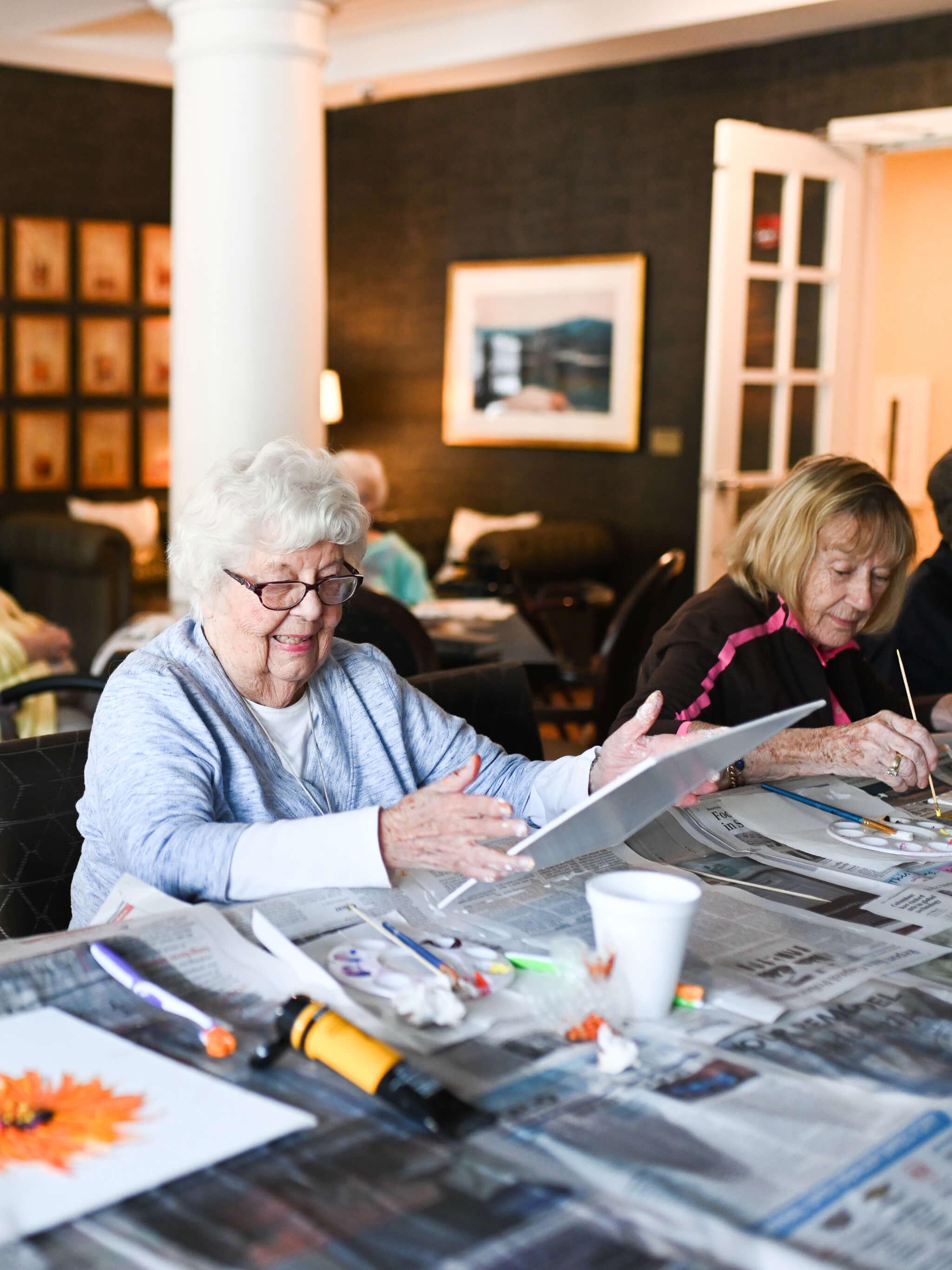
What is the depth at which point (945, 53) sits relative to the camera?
5445mm

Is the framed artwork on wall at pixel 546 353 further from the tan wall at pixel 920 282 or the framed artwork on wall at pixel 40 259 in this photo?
the framed artwork on wall at pixel 40 259

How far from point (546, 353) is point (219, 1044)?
6215mm

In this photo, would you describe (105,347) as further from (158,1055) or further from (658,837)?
(158,1055)

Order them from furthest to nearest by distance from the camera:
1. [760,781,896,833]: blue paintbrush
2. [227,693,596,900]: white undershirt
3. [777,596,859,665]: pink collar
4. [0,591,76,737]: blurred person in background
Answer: [0,591,76,737]: blurred person in background
[777,596,859,665]: pink collar
[760,781,896,833]: blue paintbrush
[227,693,596,900]: white undershirt

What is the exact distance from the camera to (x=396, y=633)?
309cm

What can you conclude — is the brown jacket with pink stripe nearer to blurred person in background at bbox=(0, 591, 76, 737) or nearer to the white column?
blurred person in background at bbox=(0, 591, 76, 737)

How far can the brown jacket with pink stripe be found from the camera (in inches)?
84.8

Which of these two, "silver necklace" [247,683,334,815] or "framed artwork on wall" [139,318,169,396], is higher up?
"framed artwork on wall" [139,318,169,396]

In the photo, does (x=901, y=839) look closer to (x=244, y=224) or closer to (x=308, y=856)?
(x=308, y=856)

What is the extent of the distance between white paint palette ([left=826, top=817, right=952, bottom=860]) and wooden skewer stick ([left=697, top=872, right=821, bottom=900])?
218mm

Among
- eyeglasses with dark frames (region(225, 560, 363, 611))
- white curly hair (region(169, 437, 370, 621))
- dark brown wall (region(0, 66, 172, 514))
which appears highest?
dark brown wall (region(0, 66, 172, 514))

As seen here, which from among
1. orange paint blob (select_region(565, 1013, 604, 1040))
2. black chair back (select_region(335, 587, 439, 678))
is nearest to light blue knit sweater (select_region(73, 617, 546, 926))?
orange paint blob (select_region(565, 1013, 604, 1040))

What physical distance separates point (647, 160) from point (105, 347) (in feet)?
10.1

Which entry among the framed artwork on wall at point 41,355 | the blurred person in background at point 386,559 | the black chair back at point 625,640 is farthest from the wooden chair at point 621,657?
the framed artwork on wall at point 41,355
